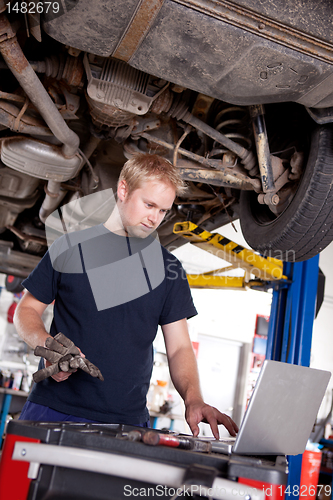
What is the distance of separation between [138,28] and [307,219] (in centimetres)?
106

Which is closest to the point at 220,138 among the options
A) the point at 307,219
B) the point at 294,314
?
the point at 307,219

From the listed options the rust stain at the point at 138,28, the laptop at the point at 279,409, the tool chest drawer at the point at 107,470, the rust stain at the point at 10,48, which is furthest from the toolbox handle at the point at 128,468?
the rust stain at the point at 10,48

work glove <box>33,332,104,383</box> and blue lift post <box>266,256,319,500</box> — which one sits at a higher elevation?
blue lift post <box>266,256,319,500</box>

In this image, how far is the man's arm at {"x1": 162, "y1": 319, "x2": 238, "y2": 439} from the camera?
3.40 feet

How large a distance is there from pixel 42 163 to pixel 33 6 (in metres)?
0.90

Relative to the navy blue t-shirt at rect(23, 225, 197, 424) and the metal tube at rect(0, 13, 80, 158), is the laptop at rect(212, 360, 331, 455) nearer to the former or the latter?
the navy blue t-shirt at rect(23, 225, 197, 424)

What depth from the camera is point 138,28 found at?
1.22 m

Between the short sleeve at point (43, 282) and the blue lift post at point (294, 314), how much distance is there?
1.85 metres

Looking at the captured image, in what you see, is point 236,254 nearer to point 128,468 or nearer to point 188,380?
point 188,380

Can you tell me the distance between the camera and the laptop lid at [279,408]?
791 millimetres

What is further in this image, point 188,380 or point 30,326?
point 188,380

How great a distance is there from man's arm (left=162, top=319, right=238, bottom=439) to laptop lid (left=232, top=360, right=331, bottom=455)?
0.55ft

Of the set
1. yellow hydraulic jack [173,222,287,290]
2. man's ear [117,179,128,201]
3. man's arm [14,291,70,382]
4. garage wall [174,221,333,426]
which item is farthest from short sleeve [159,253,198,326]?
garage wall [174,221,333,426]

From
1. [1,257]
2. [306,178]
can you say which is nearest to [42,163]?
[306,178]
